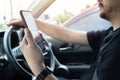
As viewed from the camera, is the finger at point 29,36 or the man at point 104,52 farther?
the finger at point 29,36

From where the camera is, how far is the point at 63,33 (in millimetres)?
1821

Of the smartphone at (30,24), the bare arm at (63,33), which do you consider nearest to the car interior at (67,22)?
the bare arm at (63,33)

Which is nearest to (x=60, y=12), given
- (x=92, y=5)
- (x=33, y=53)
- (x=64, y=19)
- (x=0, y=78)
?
(x=64, y=19)

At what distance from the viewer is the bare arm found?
69.4 inches

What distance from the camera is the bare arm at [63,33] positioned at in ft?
5.78

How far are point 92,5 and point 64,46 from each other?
42 centimetres

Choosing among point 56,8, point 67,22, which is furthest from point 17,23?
point 56,8

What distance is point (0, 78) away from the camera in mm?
1601

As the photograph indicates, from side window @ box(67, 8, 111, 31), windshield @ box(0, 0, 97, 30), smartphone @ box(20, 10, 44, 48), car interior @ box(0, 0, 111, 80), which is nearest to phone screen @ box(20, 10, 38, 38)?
smartphone @ box(20, 10, 44, 48)

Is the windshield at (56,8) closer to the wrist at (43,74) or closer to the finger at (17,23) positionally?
the finger at (17,23)

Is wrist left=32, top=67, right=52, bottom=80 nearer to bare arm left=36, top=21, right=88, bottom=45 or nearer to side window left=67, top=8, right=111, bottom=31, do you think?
bare arm left=36, top=21, right=88, bottom=45

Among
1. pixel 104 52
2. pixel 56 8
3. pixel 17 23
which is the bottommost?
pixel 56 8

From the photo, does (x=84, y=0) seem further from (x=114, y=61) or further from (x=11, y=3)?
(x=114, y=61)

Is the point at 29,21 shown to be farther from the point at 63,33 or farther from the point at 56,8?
the point at 56,8
